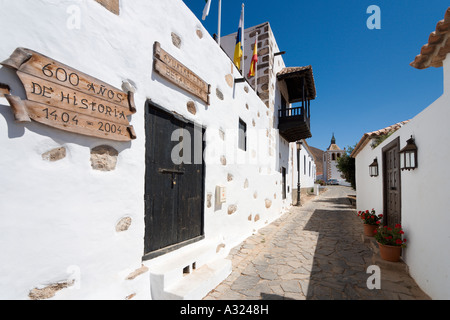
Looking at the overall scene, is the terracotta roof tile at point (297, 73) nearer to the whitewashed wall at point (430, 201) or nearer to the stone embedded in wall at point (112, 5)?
the whitewashed wall at point (430, 201)

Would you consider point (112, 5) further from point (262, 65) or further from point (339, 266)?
point (262, 65)

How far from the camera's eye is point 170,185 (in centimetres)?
296

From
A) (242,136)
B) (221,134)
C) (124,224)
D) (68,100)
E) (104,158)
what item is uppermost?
(242,136)

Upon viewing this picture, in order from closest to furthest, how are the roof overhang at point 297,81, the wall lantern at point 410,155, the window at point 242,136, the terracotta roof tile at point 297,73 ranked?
the wall lantern at point 410,155 → the window at point 242,136 → the terracotta roof tile at point 297,73 → the roof overhang at point 297,81

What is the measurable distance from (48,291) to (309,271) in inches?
138

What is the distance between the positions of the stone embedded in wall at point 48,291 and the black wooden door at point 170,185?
2.85 feet

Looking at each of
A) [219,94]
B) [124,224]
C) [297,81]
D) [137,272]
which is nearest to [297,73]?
[297,81]

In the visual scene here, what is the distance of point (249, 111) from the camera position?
574 cm

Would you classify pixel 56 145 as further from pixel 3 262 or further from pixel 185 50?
pixel 185 50

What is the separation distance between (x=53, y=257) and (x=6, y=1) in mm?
1840

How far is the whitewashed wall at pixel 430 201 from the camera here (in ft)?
8.02

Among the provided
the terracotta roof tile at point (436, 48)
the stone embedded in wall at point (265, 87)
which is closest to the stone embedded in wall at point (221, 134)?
the terracotta roof tile at point (436, 48)

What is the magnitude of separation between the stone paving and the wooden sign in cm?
287

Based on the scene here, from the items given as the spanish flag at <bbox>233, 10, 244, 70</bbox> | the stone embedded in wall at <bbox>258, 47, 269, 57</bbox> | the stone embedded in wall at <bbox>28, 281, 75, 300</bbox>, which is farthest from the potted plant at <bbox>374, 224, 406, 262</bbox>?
the stone embedded in wall at <bbox>258, 47, 269, 57</bbox>
